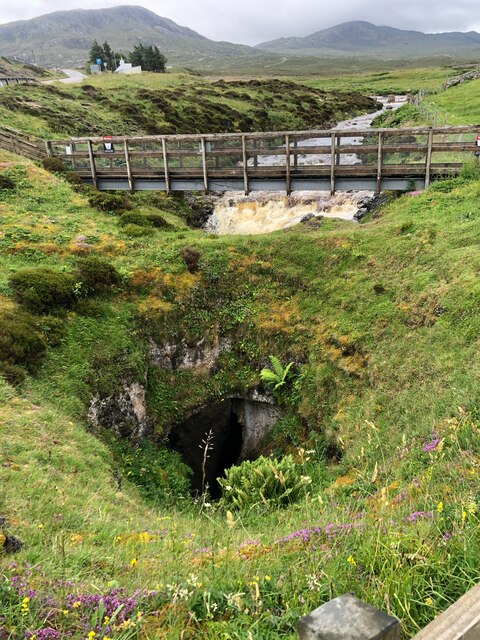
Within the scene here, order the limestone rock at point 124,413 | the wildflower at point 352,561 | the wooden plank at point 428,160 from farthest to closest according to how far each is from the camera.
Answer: the wooden plank at point 428,160 → the limestone rock at point 124,413 → the wildflower at point 352,561

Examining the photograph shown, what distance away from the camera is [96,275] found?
56.2 ft

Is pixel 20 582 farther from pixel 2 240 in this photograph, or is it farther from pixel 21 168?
pixel 21 168

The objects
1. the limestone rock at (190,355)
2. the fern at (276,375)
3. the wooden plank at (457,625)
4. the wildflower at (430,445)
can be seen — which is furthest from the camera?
the limestone rock at (190,355)

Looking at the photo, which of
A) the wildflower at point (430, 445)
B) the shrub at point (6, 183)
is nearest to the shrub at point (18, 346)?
the wildflower at point (430, 445)

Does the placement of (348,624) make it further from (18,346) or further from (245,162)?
(245,162)

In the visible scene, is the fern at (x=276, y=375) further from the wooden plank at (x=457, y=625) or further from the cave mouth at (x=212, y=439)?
the wooden plank at (x=457, y=625)

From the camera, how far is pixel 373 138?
76.5 feet

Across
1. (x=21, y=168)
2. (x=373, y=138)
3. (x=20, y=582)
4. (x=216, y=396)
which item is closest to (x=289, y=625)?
(x=20, y=582)

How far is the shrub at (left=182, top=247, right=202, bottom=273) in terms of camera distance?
1930cm

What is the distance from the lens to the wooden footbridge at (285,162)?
71.2ft

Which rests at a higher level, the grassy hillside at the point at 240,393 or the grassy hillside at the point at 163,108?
the grassy hillside at the point at 163,108

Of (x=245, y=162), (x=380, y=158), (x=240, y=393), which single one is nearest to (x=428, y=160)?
(x=380, y=158)

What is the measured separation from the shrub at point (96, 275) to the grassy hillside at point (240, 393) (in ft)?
0.43

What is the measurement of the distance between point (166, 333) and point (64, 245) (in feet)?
21.9
